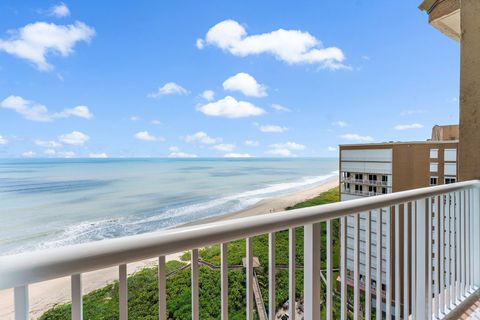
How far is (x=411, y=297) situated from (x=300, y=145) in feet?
105

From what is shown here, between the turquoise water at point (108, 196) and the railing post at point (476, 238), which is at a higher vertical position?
the railing post at point (476, 238)

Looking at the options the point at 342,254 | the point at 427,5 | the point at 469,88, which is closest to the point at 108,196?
the point at 427,5

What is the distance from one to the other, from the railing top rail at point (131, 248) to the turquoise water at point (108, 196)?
176 inches

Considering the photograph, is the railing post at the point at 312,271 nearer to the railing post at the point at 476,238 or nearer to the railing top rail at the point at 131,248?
the railing top rail at the point at 131,248

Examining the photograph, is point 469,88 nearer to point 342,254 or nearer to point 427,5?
point 427,5

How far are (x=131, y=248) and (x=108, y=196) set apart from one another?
20428 mm

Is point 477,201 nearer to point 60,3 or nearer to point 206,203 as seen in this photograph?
point 206,203

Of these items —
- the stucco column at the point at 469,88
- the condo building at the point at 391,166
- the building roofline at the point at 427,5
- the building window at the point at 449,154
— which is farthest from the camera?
the condo building at the point at 391,166

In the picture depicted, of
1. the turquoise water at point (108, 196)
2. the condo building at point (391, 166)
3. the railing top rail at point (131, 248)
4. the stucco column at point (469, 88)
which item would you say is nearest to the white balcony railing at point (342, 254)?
the railing top rail at point (131, 248)

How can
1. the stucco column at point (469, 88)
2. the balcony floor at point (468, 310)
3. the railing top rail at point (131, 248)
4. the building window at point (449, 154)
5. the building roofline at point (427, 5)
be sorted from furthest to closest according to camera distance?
the building window at point (449, 154) < the building roofline at point (427, 5) < the stucco column at point (469, 88) < the balcony floor at point (468, 310) < the railing top rail at point (131, 248)

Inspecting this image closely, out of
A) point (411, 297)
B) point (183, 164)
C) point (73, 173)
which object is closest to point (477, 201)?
point (411, 297)

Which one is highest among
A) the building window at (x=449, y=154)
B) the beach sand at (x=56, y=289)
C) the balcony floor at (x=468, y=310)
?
the building window at (x=449, y=154)

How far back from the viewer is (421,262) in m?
1.67

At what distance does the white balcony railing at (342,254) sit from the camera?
513mm
